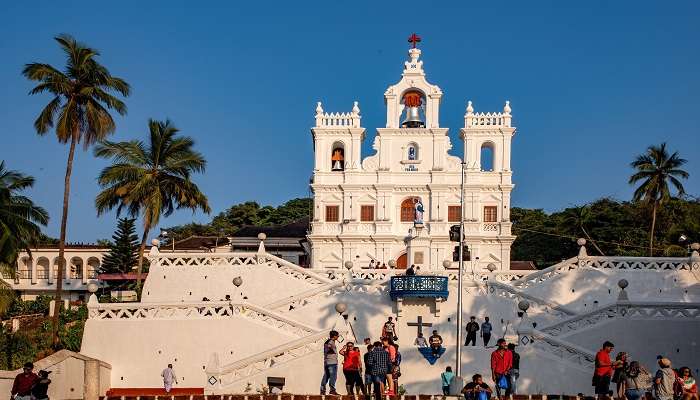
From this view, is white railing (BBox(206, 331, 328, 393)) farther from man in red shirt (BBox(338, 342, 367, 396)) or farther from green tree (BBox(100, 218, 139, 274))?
green tree (BBox(100, 218, 139, 274))

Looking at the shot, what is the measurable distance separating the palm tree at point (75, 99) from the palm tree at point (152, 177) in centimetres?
789

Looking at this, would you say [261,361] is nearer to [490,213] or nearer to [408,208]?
[408,208]

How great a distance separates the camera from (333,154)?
170ft

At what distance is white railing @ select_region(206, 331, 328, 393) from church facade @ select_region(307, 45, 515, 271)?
2312cm

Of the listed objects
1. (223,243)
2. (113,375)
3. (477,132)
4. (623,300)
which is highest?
(477,132)

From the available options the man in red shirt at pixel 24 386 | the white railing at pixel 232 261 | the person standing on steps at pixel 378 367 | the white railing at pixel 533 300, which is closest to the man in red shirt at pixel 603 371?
the person standing on steps at pixel 378 367

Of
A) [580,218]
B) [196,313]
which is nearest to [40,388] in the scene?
[196,313]

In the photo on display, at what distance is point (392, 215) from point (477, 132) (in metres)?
6.49

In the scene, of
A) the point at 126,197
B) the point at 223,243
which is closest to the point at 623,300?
the point at 126,197

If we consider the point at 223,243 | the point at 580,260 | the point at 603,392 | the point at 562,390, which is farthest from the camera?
the point at 223,243

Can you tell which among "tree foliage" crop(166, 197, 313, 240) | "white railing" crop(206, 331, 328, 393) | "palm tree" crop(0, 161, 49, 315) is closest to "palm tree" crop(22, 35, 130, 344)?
"palm tree" crop(0, 161, 49, 315)

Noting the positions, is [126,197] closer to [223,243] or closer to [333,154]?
[333,154]

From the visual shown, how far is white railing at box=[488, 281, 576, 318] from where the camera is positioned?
3206cm

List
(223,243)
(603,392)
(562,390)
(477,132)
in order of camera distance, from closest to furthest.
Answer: (603,392)
(562,390)
(477,132)
(223,243)
